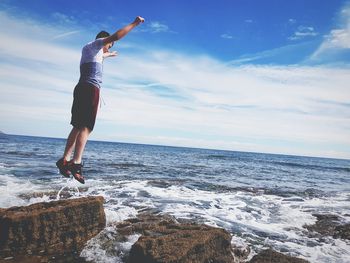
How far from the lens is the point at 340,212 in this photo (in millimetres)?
12203

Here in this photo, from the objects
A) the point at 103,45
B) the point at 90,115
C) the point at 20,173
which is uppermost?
the point at 103,45

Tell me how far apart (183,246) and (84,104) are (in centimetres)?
300

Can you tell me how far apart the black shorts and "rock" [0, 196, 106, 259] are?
2.61 metres

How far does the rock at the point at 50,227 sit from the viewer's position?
20.3 feet

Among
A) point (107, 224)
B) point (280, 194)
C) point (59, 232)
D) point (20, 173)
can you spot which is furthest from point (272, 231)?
point (20, 173)

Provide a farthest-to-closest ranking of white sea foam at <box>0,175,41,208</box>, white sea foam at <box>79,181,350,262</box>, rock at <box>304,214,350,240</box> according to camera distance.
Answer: white sea foam at <box>0,175,41,208</box>
rock at <box>304,214,350,240</box>
white sea foam at <box>79,181,350,262</box>

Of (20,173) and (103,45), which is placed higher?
(103,45)

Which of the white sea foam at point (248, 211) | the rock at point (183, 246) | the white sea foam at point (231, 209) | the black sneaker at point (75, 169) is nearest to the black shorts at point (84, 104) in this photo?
the black sneaker at point (75, 169)

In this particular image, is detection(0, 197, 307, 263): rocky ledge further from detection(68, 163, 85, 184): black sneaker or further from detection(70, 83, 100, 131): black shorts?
detection(70, 83, 100, 131): black shorts

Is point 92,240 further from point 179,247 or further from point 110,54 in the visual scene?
point 110,54

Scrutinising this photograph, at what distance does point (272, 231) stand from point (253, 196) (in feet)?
20.0

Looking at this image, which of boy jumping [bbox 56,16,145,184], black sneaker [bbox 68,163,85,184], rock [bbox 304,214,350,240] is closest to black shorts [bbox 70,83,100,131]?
boy jumping [bbox 56,16,145,184]

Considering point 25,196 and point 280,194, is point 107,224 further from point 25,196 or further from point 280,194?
point 280,194

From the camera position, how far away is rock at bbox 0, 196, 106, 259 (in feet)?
20.3
